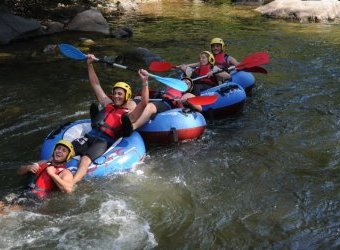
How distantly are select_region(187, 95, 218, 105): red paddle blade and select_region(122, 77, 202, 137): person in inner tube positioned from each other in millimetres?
68

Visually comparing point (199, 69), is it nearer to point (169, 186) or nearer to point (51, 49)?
point (169, 186)

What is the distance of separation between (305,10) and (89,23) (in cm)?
843

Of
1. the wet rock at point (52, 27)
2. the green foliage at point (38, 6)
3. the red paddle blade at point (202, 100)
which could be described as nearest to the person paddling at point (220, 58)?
the red paddle blade at point (202, 100)

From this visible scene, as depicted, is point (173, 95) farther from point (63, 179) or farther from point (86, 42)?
point (86, 42)

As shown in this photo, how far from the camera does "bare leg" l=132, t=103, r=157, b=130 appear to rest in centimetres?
611

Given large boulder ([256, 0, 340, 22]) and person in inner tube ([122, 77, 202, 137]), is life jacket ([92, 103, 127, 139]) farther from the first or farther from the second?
large boulder ([256, 0, 340, 22])

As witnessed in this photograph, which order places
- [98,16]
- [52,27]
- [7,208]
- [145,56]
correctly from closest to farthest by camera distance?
[7,208]
[145,56]
[52,27]
[98,16]

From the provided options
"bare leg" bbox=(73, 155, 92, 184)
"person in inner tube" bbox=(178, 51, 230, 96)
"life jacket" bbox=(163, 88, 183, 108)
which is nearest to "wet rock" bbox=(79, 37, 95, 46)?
"person in inner tube" bbox=(178, 51, 230, 96)

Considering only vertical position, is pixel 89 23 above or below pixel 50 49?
above

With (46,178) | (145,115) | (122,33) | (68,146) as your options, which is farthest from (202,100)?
(122,33)

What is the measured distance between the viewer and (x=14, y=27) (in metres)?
13.0

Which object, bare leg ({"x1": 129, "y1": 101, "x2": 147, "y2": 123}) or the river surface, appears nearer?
the river surface

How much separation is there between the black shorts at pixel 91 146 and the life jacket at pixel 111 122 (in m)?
0.16

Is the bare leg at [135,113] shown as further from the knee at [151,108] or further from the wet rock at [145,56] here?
the wet rock at [145,56]
